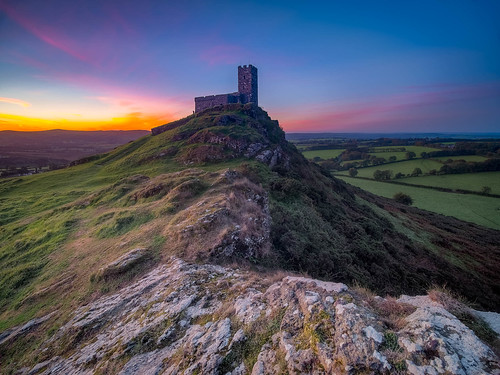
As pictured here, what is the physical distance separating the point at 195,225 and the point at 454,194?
221ft

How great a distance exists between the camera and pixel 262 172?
22594mm

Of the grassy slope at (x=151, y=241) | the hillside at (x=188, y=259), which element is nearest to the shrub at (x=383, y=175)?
the grassy slope at (x=151, y=241)

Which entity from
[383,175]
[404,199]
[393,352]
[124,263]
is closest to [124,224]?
[124,263]

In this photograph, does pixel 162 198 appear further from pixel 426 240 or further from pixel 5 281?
pixel 426 240

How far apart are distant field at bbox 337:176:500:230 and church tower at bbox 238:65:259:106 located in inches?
1578

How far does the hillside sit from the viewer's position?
6645mm

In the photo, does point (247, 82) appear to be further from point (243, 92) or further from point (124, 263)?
point (124, 263)

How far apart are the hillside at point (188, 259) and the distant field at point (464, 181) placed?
122 ft

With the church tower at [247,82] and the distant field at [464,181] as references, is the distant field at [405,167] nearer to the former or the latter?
the distant field at [464,181]

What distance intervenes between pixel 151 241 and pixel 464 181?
82337 millimetres

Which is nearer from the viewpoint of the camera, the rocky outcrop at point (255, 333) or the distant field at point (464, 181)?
the rocky outcrop at point (255, 333)

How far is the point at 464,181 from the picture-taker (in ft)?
202

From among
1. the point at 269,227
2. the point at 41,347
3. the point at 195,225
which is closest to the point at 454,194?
the point at 269,227

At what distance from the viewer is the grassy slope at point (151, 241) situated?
445 inches
